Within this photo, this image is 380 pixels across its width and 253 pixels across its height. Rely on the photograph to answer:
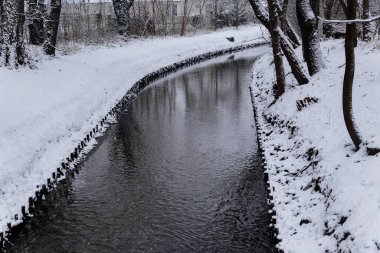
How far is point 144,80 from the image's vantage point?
31703 millimetres

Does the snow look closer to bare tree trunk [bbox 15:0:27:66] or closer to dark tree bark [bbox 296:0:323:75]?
bare tree trunk [bbox 15:0:27:66]

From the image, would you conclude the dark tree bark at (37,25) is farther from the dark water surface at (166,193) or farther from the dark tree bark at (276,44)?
the dark tree bark at (276,44)

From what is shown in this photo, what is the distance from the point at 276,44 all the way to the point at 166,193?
8.33 m

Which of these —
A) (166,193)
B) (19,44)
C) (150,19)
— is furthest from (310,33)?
(150,19)

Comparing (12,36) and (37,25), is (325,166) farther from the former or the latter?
(37,25)

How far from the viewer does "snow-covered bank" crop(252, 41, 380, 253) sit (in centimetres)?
816

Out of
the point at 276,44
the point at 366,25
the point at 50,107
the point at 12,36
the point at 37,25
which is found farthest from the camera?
the point at 37,25

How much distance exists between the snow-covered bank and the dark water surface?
777 mm

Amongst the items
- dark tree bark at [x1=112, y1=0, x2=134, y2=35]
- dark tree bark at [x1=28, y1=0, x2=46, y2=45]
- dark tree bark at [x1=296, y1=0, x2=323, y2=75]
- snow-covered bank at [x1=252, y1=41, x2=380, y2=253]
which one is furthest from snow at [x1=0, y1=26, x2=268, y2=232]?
dark tree bark at [x1=112, y1=0, x2=134, y2=35]

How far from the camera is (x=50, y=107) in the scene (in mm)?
17625

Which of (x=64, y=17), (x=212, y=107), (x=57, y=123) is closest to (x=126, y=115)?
(x=212, y=107)

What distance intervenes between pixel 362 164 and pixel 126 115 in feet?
49.9

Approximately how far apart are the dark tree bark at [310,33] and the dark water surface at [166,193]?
382 cm

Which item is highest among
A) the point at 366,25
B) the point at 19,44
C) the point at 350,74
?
the point at 366,25
